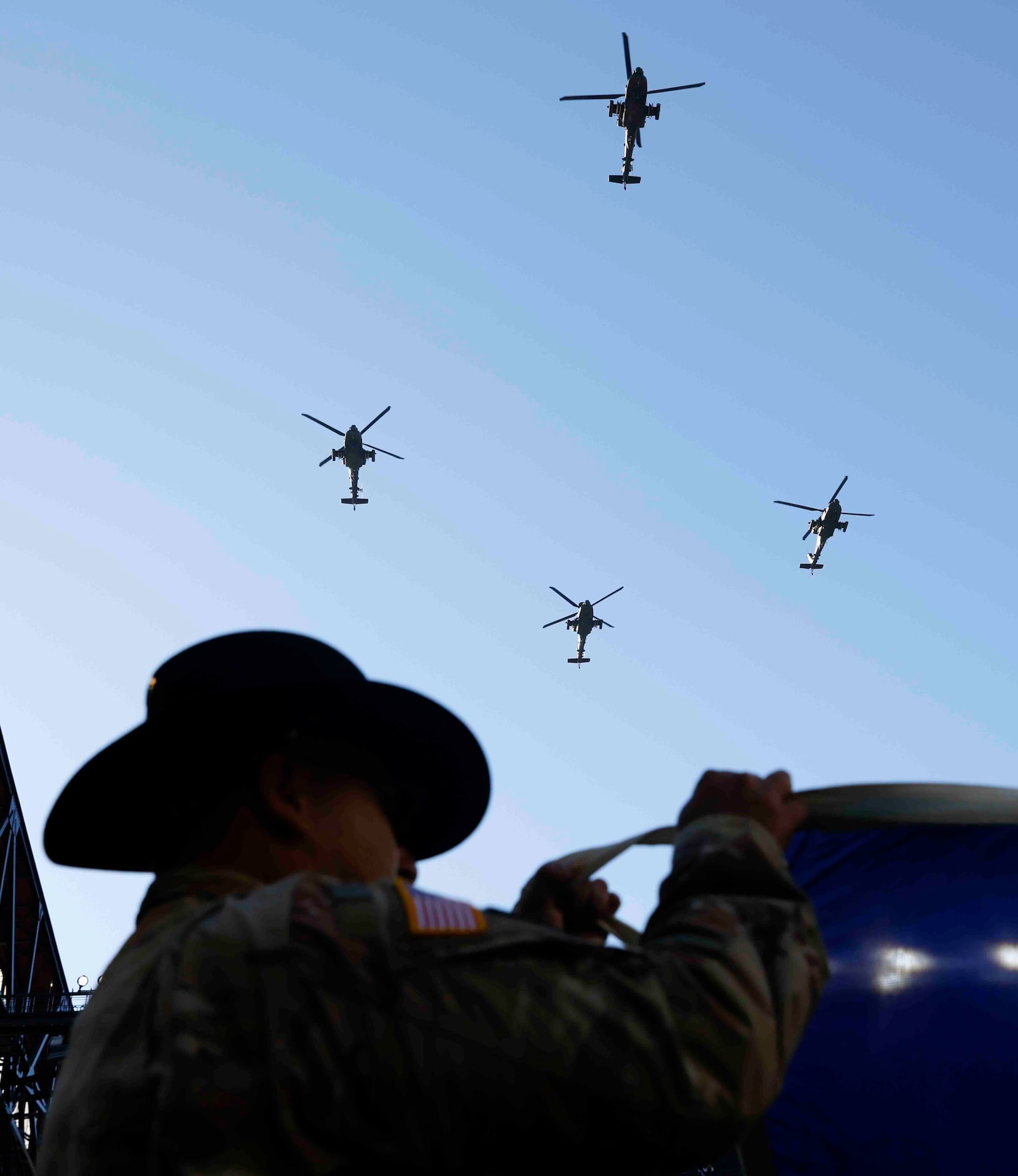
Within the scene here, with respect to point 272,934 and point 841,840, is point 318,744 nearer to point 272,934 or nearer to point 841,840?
point 272,934

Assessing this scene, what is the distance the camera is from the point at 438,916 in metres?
1.72

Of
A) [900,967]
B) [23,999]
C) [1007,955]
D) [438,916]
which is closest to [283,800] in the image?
[438,916]

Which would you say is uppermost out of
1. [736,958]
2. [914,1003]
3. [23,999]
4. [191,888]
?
[23,999]

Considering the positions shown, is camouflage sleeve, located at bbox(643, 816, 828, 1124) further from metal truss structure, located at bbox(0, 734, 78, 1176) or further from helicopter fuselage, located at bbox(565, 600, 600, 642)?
helicopter fuselage, located at bbox(565, 600, 600, 642)

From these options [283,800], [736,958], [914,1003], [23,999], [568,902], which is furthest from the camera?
[23,999]

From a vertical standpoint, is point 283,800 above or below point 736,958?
above

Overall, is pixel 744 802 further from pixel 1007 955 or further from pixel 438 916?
pixel 1007 955

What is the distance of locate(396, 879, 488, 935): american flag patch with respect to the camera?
5.49 feet

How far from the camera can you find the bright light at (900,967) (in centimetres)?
296

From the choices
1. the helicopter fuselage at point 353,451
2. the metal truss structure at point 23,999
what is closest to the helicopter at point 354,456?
the helicopter fuselage at point 353,451

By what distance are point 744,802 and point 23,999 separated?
2622 cm

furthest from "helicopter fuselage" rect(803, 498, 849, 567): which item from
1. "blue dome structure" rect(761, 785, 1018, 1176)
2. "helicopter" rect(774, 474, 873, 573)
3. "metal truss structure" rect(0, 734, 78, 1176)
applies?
"blue dome structure" rect(761, 785, 1018, 1176)

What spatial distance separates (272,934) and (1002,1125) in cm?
203

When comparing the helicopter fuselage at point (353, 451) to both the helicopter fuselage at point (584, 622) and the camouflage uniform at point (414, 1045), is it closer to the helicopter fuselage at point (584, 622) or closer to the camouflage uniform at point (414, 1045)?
the helicopter fuselage at point (584, 622)
